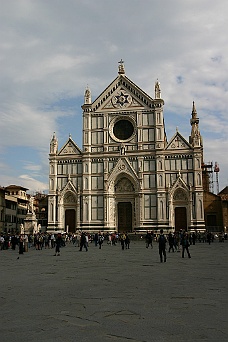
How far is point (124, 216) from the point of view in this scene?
4397 cm

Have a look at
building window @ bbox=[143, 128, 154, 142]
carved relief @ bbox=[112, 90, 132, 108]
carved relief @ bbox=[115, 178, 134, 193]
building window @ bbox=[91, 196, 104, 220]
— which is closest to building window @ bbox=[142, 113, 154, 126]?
building window @ bbox=[143, 128, 154, 142]

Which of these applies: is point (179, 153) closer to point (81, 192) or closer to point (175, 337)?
point (81, 192)

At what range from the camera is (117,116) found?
44812mm

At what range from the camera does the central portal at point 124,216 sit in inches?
1724

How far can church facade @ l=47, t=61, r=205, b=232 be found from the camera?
42031mm

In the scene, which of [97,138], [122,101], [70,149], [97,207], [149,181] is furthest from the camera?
[70,149]

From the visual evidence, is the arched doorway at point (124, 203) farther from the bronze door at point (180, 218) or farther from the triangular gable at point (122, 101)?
the triangular gable at point (122, 101)

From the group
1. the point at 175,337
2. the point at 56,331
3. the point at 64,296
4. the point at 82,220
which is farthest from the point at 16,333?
the point at 82,220

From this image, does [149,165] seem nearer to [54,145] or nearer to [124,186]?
[124,186]

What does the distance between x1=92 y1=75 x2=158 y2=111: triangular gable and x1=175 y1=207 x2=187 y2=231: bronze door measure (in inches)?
518

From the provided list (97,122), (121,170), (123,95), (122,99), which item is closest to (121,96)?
(123,95)

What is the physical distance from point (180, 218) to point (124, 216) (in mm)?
6665

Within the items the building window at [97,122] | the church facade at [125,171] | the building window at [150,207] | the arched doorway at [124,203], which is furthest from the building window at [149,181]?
the building window at [97,122]

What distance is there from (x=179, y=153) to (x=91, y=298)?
36.4 metres
